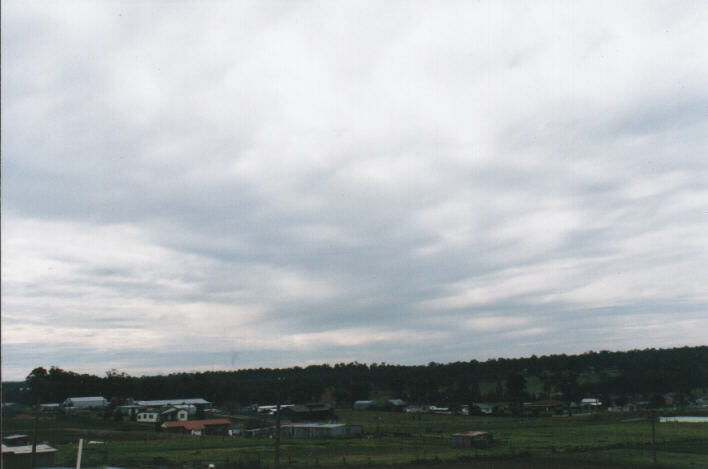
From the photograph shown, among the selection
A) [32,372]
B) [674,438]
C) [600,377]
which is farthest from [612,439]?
[32,372]

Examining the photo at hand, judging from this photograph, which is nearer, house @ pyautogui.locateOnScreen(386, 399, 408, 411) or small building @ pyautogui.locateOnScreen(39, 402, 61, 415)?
small building @ pyautogui.locateOnScreen(39, 402, 61, 415)

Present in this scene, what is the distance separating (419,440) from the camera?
59219 millimetres

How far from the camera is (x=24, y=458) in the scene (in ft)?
102

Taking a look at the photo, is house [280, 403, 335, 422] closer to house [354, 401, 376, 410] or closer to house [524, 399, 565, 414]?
house [354, 401, 376, 410]

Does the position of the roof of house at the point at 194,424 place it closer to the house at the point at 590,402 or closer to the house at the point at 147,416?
the house at the point at 147,416

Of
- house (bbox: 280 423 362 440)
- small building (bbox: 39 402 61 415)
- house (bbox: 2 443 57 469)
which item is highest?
house (bbox: 2 443 57 469)

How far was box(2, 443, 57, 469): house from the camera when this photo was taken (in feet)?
97.1

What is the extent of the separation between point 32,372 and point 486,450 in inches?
5325

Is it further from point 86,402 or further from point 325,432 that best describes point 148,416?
point 86,402

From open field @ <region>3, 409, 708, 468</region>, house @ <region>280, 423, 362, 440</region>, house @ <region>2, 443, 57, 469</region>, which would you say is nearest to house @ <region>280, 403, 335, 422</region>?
house @ <region>280, 423, 362, 440</region>

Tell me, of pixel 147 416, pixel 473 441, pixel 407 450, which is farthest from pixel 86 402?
pixel 473 441

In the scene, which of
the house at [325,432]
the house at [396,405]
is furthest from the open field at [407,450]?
the house at [396,405]

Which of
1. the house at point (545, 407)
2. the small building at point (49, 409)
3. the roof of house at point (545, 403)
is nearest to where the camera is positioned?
the small building at point (49, 409)

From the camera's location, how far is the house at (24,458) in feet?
97.1
